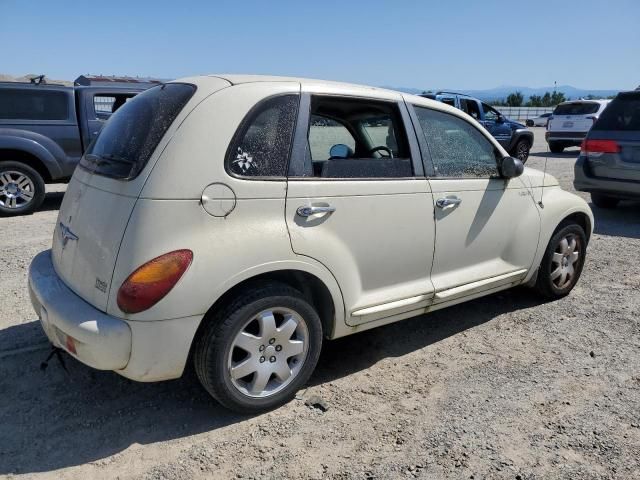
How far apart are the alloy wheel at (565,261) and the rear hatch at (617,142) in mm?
3555

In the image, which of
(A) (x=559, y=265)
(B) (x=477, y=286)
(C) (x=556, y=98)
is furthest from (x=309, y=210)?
(C) (x=556, y=98)

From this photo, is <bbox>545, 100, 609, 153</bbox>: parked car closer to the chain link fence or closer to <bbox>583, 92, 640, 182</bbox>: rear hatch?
<bbox>583, 92, 640, 182</bbox>: rear hatch

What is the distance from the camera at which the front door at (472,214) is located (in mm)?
3629

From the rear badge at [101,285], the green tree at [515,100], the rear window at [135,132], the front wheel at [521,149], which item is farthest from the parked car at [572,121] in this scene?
the green tree at [515,100]

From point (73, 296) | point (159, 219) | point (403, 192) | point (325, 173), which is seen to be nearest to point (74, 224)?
point (73, 296)

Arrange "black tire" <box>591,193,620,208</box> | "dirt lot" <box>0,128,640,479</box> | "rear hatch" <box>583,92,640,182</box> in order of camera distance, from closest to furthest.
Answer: "dirt lot" <box>0,128,640,479</box> < "rear hatch" <box>583,92,640,182</box> < "black tire" <box>591,193,620,208</box>

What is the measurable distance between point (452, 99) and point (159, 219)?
44.5 feet

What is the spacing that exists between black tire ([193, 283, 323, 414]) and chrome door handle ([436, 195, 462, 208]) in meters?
1.14

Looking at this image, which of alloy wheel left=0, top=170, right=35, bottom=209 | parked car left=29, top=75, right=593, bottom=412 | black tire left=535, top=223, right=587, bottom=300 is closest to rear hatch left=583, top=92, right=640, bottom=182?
black tire left=535, top=223, right=587, bottom=300

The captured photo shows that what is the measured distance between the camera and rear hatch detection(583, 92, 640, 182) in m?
7.54

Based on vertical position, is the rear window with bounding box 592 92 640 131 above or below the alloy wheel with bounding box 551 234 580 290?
above

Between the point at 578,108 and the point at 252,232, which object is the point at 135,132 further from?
the point at 578,108

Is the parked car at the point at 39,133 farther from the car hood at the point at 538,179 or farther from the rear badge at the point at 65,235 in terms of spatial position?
the car hood at the point at 538,179

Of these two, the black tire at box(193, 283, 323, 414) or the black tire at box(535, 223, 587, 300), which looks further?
the black tire at box(535, 223, 587, 300)
